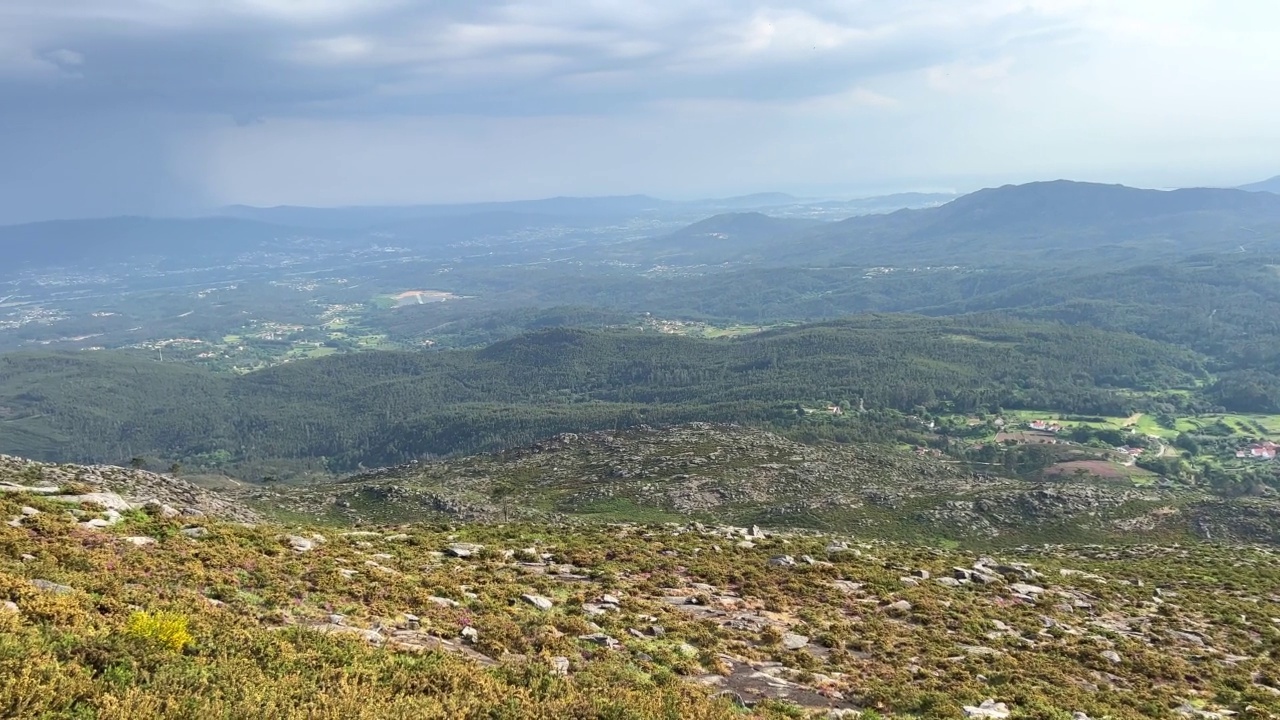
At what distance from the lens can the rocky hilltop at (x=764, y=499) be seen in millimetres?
67812

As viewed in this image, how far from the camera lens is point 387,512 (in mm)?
65250

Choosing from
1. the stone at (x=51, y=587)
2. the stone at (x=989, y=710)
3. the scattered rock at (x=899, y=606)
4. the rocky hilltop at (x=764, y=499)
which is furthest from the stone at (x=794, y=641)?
the rocky hilltop at (x=764, y=499)

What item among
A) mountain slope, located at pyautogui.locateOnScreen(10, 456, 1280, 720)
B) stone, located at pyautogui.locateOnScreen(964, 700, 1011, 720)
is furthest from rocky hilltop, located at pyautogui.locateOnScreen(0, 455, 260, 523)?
stone, located at pyautogui.locateOnScreen(964, 700, 1011, 720)

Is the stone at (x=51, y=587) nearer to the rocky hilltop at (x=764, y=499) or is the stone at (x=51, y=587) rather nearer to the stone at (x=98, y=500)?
the stone at (x=98, y=500)

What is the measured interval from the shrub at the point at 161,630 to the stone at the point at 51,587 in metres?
2.61

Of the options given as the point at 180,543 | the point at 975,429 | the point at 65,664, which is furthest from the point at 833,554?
the point at 975,429

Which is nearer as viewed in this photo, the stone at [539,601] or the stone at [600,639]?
the stone at [600,639]

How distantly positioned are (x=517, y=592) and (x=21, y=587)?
12.9 metres

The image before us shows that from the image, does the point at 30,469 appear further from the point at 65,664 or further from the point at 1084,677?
the point at 1084,677

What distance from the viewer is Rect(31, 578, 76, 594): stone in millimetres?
14375

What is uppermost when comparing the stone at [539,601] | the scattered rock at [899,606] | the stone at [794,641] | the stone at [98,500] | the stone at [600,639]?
the stone at [98,500]

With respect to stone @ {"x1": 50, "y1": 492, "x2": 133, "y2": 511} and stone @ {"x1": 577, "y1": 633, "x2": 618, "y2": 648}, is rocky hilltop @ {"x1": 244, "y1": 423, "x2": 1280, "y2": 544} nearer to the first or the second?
stone @ {"x1": 50, "y1": 492, "x2": 133, "y2": 511}

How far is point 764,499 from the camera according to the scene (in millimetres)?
78875

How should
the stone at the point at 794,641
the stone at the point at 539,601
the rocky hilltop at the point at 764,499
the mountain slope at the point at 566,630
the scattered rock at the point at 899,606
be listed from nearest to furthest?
the mountain slope at the point at 566,630 < the stone at the point at 794,641 < the stone at the point at 539,601 < the scattered rock at the point at 899,606 < the rocky hilltop at the point at 764,499
